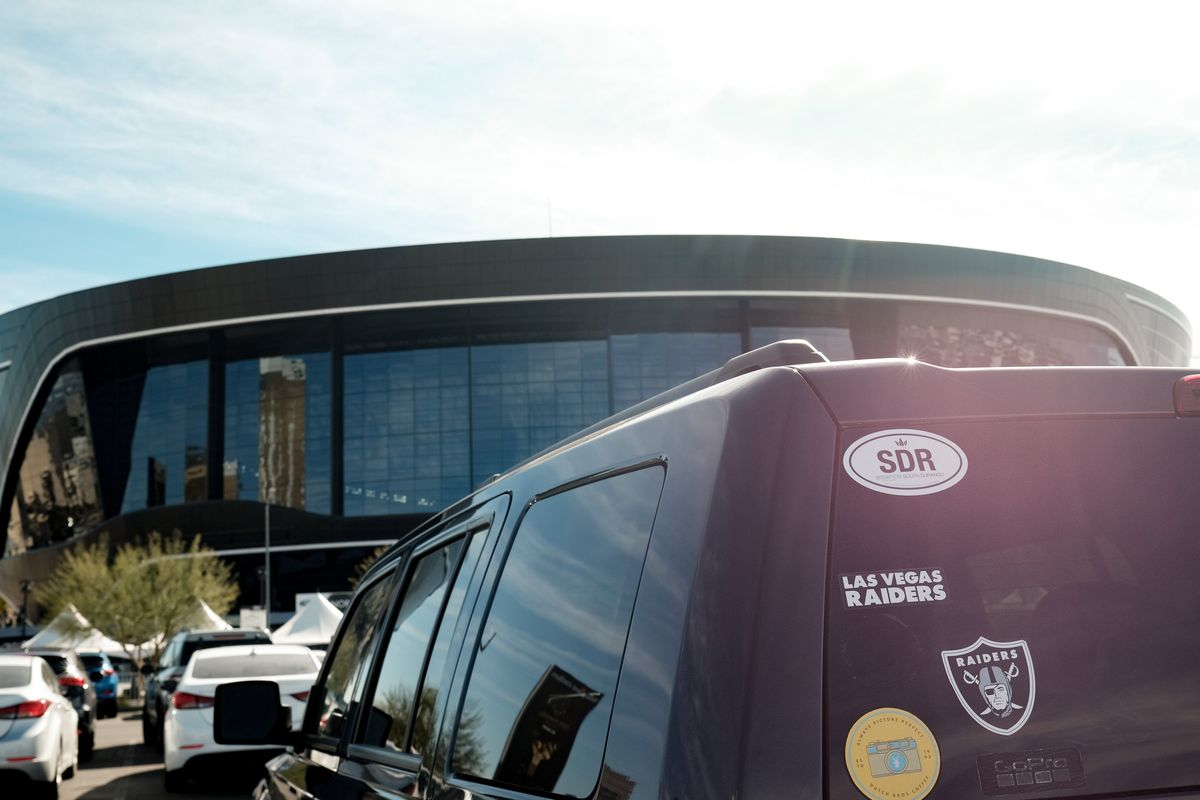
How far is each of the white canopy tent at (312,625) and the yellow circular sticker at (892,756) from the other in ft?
124

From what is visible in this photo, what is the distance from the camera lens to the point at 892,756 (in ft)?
5.70

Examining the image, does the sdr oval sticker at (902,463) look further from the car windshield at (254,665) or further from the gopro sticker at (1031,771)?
the car windshield at (254,665)

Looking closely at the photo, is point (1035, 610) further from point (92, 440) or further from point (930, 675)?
point (92, 440)

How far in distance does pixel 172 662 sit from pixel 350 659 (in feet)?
62.5

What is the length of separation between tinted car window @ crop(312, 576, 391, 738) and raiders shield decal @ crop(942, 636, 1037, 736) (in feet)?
7.23

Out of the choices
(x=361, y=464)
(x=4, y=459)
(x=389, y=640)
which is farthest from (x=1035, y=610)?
(x=4, y=459)

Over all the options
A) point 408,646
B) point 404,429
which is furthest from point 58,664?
point 404,429

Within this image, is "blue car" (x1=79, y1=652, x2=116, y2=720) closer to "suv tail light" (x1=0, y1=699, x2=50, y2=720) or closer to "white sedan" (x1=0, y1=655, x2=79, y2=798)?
"white sedan" (x1=0, y1=655, x2=79, y2=798)

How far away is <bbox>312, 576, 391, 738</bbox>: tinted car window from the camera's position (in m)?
3.81

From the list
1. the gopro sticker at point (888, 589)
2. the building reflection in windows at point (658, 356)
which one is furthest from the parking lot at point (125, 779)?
the building reflection in windows at point (658, 356)

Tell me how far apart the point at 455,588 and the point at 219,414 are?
8225 centimetres

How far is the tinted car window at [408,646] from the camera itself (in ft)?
10.0

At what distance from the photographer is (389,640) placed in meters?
3.50

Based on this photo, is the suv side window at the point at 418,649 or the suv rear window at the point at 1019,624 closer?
the suv rear window at the point at 1019,624
